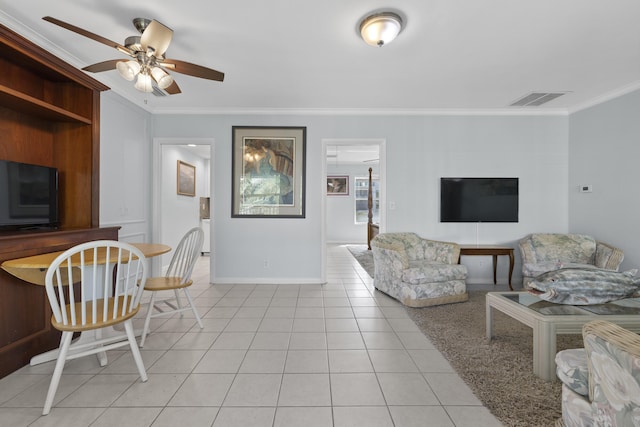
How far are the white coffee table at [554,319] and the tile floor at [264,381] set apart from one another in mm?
569

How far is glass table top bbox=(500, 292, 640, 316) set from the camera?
195cm

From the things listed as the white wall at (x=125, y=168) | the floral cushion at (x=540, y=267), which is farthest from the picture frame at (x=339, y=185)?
the floral cushion at (x=540, y=267)

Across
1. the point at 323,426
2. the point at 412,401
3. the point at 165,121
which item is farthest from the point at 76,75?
the point at 412,401

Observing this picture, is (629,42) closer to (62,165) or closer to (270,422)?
(270,422)

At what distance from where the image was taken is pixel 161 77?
220 centimetres

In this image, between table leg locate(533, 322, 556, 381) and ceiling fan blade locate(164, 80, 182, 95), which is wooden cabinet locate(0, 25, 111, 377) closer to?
ceiling fan blade locate(164, 80, 182, 95)

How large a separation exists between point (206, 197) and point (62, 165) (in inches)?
158

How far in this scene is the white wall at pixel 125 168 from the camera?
128 inches

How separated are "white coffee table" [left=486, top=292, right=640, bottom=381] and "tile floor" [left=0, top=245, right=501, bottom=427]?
1.87ft

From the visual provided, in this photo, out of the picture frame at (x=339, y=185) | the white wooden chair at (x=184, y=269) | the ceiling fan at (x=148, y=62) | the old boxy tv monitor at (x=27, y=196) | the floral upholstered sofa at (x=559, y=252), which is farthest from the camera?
the picture frame at (x=339, y=185)

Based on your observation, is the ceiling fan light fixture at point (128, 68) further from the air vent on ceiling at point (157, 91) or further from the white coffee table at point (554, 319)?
the white coffee table at point (554, 319)

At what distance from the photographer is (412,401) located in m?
1.70

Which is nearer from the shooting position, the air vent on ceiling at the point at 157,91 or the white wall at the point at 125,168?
the white wall at the point at 125,168

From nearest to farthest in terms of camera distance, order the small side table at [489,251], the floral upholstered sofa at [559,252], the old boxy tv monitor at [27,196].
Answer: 1. the old boxy tv monitor at [27,196]
2. the floral upholstered sofa at [559,252]
3. the small side table at [489,251]
